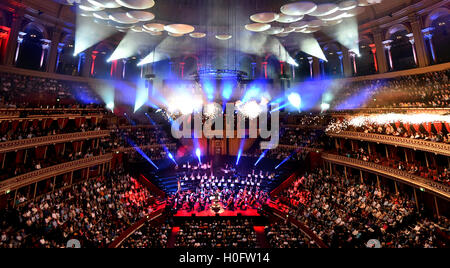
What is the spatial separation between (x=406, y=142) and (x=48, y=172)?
24414 mm

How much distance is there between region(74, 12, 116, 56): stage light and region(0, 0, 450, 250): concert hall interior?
0.14 metres

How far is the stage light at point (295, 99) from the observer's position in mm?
27188

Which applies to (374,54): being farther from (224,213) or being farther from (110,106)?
(110,106)

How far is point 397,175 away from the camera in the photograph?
15578mm

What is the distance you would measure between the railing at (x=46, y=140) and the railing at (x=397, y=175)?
68.6ft

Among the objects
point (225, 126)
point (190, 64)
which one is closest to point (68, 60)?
point (190, 64)

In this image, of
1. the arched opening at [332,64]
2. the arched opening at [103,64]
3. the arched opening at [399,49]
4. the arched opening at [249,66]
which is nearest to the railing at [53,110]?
the arched opening at [103,64]

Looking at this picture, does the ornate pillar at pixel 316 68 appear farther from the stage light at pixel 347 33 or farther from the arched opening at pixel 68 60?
the arched opening at pixel 68 60

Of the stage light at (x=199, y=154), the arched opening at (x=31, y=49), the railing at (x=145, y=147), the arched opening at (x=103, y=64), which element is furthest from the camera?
the stage light at (x=199, y=154)

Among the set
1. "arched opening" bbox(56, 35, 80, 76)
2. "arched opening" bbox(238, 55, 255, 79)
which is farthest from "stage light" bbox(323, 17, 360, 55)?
"arched opening" bbox(56, 35, 80, 76)

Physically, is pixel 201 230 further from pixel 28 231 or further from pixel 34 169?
pixel 34 169

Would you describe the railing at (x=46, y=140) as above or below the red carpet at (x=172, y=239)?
above

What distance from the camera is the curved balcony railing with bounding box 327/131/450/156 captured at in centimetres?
1313
